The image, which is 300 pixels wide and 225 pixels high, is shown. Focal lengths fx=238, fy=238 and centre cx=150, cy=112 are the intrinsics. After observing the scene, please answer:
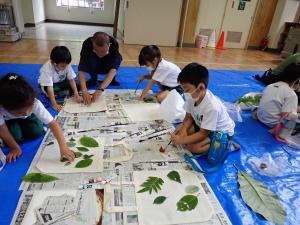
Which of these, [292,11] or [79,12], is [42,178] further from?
[79,12]

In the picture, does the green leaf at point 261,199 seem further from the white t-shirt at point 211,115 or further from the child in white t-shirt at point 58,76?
the child in white t-shirt at point 58,76

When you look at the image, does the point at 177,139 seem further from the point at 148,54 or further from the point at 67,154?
the point at 148,54

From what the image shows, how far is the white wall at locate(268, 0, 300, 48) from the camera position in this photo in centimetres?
498

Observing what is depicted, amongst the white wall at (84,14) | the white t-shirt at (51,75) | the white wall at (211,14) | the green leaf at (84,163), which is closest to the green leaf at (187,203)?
the green leaf at (84,163)

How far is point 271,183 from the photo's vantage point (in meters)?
1.20

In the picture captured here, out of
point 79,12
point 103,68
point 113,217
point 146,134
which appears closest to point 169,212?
point 113,217

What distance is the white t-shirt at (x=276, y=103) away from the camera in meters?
1.58

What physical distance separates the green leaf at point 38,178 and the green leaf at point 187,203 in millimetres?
551

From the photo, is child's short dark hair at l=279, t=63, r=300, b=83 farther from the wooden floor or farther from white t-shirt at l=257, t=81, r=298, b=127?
the wooden floor

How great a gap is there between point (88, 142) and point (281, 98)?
1297 mm

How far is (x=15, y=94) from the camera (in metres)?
0.89

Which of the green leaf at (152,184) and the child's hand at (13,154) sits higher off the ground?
the green leaf at (152,184)

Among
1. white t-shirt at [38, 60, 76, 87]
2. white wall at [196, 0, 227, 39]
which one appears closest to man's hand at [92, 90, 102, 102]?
white t-shirt at [38, 60, 76, 87]

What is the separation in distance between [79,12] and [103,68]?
6491mm
